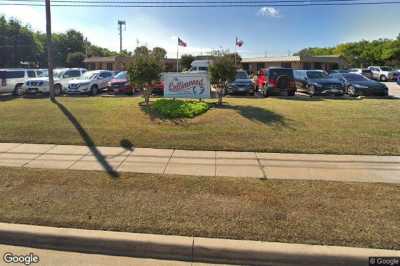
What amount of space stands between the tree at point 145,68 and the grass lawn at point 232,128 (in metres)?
1.08

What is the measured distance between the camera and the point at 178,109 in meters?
11.6

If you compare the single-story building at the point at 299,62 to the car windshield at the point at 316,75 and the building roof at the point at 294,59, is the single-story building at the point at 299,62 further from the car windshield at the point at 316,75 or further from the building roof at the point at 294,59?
the car windshield at the point at 316,75

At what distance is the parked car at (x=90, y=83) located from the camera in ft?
69.8

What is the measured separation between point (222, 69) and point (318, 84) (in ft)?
27.8

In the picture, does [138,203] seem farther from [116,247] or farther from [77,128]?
[77,128]

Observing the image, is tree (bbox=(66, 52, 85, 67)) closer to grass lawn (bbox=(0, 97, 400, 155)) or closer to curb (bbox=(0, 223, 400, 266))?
grass lawn (bbox=(0, 97, 400, 155))

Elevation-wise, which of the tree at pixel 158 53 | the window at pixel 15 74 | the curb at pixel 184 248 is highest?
the tree at pixel 158 53

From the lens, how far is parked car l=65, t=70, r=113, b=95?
69.8 feet

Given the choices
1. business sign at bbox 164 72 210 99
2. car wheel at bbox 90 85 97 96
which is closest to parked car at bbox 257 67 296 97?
business sign at bbox 164 72 210 99

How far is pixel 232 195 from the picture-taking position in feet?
17.8

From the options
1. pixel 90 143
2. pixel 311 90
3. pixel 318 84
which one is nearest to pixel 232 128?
pixel 90 143

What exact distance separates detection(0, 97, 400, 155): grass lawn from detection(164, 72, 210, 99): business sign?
1.38 meters

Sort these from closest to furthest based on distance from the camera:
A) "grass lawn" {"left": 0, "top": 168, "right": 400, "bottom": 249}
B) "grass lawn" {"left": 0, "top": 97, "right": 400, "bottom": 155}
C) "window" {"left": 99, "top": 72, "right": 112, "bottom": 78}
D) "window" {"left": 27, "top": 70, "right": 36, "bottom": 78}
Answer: "grass lawn" {"left": 0, "top": 168, "right": 400, "bottom": 249} < "grass lawn" {"left": 0, "top": 97, "right": 400, "bottom": 155} < "window" {"left": 27, "top": 70, "right": 36, "bottom": 78} < "window" {"left": 99, "top": 72, "right": 112, "bottom": 78}

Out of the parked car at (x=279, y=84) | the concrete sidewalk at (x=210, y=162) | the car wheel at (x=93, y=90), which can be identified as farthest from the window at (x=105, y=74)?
the concrete sidewalk at (x=210, y=162)
